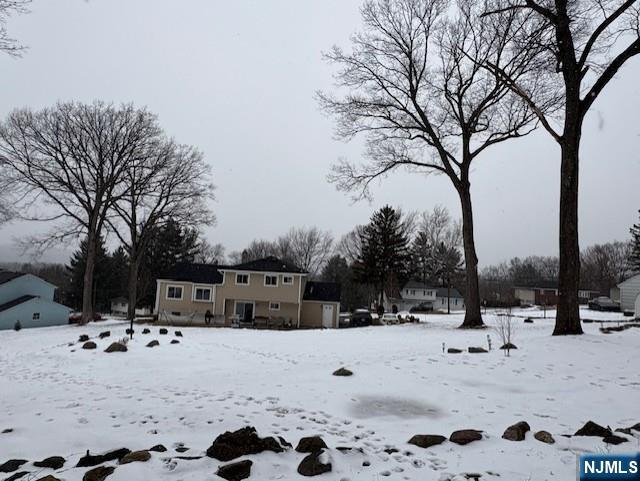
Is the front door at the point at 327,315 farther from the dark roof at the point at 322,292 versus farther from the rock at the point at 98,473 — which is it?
the rock at the point at 98,473

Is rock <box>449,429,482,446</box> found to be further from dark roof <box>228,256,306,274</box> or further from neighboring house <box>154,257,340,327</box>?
dark roof <box>228,256,306,274</box>

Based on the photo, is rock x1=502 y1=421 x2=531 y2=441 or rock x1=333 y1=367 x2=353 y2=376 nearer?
rock x1=502 y1=421 x2=531 y2=441

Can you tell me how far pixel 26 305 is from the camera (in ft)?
97.2

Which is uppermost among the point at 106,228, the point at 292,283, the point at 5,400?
the point at 106,228

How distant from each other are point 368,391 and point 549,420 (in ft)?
9.34

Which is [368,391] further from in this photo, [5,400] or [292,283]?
[292,283]

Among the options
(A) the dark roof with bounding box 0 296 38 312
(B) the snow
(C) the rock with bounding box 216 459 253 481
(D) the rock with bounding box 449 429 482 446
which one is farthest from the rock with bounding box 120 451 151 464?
(A) the dark roof with bounding box 0 296 38 312

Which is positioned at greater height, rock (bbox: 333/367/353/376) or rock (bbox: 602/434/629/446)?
rock (bbox: 602/434/629/446)

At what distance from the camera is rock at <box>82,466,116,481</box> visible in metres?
3.68

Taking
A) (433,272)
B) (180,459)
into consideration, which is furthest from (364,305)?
(180,459)

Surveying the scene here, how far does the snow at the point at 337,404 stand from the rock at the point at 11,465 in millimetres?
146

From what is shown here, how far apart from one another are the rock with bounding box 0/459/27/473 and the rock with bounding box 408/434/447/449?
4.10m

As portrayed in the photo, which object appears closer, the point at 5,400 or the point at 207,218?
the point at 5,400

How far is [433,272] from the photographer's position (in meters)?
63.2
